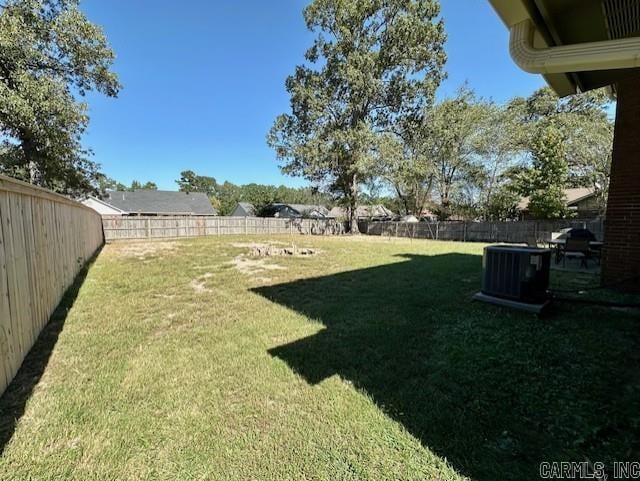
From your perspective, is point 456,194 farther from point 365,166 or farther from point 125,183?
point 125,183

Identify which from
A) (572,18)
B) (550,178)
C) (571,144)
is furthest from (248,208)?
(572,18)

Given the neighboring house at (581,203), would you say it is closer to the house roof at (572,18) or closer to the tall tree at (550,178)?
the tall tree at (550,178)

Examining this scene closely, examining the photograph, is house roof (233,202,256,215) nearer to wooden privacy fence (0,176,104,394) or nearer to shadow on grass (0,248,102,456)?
wooden privacy fence (0,176,104,394)

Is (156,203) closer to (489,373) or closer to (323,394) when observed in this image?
(323,394)

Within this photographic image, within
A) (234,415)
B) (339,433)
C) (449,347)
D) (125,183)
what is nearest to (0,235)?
(234,415)

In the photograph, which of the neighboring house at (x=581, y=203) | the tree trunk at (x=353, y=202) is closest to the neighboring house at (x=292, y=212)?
the tree trunk at (x=353, y=202)

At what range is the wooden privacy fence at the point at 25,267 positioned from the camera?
2.19m

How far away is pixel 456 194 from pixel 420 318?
2278cm

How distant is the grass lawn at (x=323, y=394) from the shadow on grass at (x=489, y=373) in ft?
0.04

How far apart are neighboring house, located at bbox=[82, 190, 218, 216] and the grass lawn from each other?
1059 inches

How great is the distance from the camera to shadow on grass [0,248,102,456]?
184cm

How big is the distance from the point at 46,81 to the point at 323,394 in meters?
15.2

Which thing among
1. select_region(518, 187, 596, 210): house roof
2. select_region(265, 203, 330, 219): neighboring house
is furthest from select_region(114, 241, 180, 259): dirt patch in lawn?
select_region(265, 203, 330, 219): neighboring house

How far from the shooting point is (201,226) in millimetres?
18875
